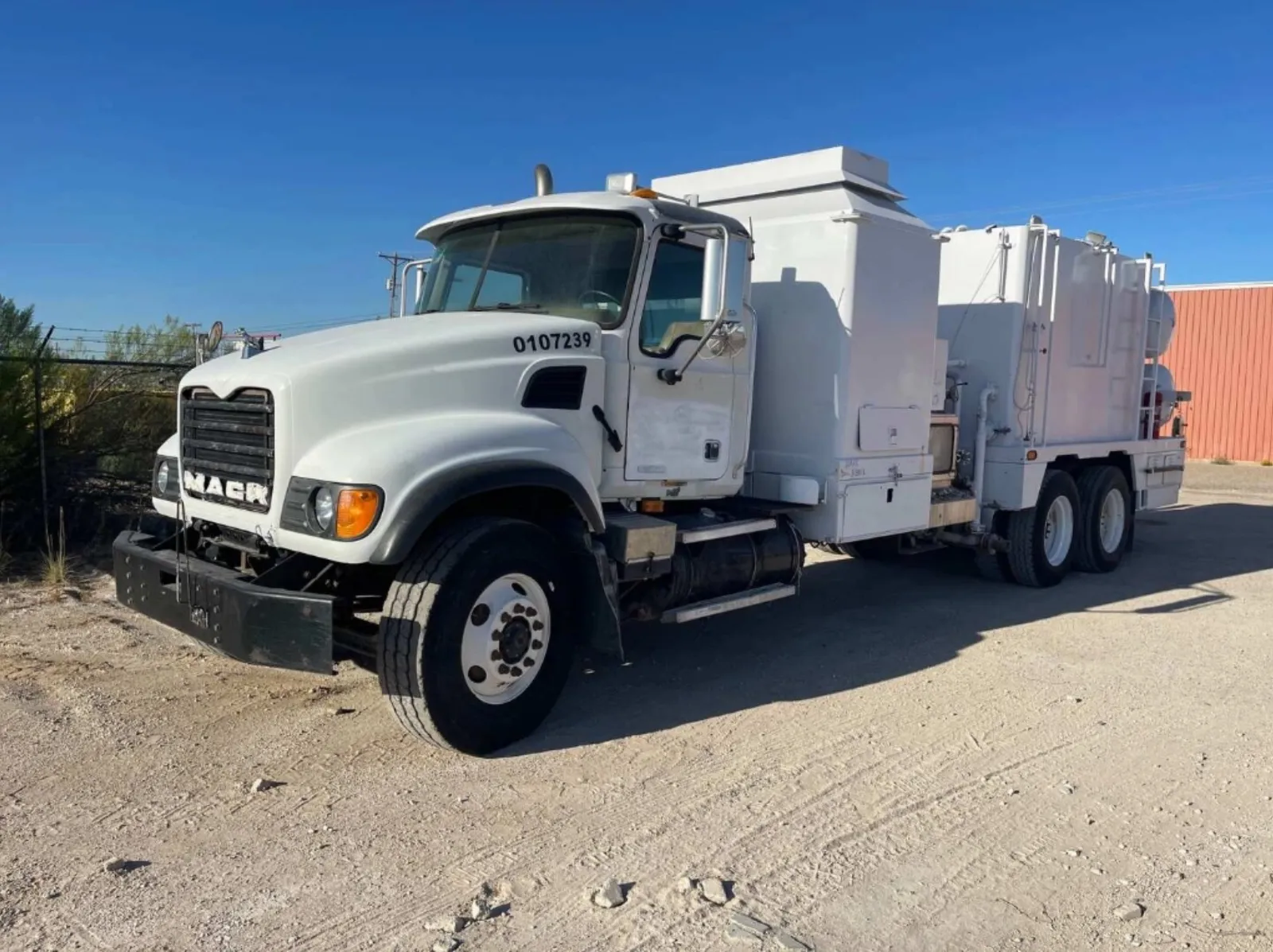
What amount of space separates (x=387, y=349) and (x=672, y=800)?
237cm

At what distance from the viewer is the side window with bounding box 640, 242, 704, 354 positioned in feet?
18.2

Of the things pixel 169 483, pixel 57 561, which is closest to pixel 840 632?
pixel 169 483

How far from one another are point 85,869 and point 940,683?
4.46 metres

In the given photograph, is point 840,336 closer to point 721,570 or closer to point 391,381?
point 721,570

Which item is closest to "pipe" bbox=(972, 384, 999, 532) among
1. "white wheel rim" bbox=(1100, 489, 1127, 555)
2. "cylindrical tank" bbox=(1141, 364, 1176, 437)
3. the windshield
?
"white wheel rim" bbox=(1100, 489, 1127, 555)

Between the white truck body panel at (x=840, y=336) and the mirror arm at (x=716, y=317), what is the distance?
3.48ft

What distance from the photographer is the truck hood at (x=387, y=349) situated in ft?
15.0

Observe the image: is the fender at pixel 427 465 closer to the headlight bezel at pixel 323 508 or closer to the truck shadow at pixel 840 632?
the headlight bezel at pixel 323 508

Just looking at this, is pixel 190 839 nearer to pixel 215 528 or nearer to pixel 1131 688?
pixel 215 528

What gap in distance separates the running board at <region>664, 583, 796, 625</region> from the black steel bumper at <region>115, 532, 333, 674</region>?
6.68 ft

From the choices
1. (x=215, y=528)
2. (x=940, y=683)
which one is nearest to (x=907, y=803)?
(x=940, y=683)

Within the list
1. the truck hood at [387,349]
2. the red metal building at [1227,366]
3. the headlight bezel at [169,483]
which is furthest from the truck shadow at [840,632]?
the red metal building at [1227,366]

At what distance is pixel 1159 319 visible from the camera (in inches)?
410

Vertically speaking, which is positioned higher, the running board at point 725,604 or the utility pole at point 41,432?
the utility pole at point 41,432
